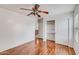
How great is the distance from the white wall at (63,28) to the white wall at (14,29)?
64 cm

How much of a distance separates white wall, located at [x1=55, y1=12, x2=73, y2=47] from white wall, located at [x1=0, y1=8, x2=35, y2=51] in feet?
2.11

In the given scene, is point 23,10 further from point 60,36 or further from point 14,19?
point 60,36

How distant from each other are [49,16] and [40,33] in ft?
2.11

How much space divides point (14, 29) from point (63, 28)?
48.7 inches

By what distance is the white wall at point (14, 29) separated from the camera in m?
2.53

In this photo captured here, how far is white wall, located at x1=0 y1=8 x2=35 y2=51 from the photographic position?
8.31ft

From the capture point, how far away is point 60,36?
2.49 meters

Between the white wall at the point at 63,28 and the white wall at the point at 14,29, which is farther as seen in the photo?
the white wall at the point at 14,29

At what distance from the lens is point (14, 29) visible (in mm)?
2561

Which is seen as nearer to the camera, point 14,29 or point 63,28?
point 63,28

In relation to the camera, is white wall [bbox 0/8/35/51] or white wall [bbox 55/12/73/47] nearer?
white wall [bbox 55/12/73/47]

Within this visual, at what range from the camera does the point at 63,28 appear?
2.39 meters

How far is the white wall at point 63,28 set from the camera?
2.36 m
